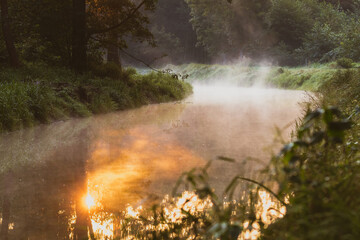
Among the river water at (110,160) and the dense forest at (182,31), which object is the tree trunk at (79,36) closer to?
the dense forest at (182,31)

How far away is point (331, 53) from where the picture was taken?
27.8 m

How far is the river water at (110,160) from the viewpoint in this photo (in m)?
3.95

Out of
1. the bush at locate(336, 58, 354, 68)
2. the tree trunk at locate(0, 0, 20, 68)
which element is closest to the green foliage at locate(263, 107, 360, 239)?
the tree trunk at locate(0, 0, 20, 68)

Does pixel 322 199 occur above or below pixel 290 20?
below

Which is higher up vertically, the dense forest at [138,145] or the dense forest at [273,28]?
the dense forest at [273,28]

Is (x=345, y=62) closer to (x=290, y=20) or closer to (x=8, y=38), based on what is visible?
(x=8, y=38)

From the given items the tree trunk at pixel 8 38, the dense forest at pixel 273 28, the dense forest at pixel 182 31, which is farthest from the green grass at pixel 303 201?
the dense forest at pixel 273 28

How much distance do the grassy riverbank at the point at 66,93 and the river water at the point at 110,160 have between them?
0.45 metres

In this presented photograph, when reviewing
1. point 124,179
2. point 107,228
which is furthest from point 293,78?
point 107,228

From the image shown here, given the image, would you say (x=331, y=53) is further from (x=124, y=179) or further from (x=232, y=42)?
(x=124, y=179)

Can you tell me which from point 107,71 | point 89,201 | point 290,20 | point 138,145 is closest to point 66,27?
point 107,71

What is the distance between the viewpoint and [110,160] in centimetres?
603

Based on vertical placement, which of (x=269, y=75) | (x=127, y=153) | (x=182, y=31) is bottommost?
(x=127, y=153)

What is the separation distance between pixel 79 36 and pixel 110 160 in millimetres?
8574
